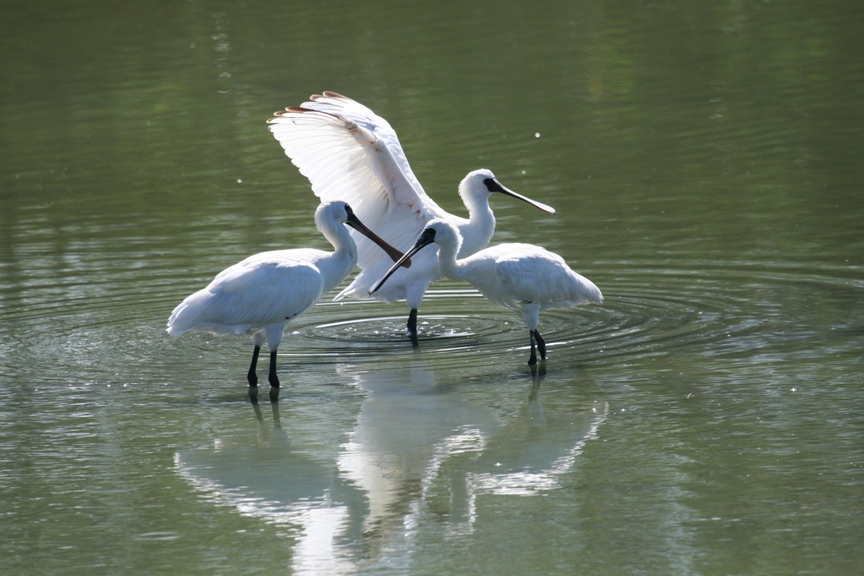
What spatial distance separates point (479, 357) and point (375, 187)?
2341mm

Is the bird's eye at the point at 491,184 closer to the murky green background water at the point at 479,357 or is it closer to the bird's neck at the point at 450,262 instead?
the murky green background water at the point at 479,357

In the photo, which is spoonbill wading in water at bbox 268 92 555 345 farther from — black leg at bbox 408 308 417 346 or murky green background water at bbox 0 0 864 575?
murky green background water at bbox 0 0 864 575

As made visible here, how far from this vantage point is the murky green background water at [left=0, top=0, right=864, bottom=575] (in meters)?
6.75

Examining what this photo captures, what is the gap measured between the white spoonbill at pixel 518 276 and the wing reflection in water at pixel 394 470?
819mm

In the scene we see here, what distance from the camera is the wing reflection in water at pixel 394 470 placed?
6.77m

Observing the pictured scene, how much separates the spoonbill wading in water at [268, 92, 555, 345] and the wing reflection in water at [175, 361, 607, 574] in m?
2.29

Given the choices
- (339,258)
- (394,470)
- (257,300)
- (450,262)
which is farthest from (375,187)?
(394,470)

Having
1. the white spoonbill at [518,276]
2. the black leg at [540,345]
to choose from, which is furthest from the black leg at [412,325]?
the black leg at [540,345]

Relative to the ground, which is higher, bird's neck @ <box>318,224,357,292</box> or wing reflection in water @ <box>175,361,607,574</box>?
bird's neck @ <box>318,224,357,292</box>

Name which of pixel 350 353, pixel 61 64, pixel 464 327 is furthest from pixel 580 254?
pixel 61 64

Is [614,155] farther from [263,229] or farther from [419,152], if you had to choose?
[263,229]

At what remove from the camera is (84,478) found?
7.83m

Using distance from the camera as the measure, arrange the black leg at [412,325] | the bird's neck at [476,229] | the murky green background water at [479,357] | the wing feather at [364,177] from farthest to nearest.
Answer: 1. the bird's neck at [476,229]
2. the wing feather at [364,177]
3. the black leg at [412,325]
4. the murky green background water at [479,357]

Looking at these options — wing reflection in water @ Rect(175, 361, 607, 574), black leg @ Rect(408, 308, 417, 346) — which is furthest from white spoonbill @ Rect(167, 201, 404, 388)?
black leg @ Rect(408, 308, 417, 346)
